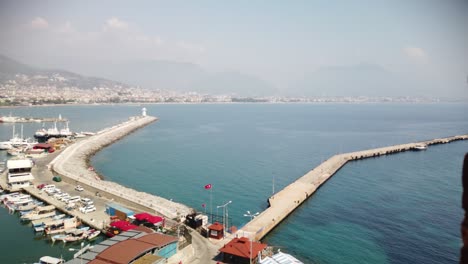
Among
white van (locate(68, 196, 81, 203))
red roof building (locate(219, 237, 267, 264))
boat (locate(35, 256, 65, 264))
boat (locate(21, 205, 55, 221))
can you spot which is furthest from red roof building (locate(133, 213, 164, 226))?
white van (locate(68, 196, 81, 203))

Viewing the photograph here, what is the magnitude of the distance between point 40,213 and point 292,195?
2855cm

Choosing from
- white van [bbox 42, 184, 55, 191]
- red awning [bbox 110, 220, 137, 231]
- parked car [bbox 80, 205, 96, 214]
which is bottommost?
parked car [bbox 80, 205, 96, 214]

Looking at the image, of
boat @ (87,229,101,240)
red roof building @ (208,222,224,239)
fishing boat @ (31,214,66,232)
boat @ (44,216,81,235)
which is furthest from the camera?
fishing boat @ (31,214,66,232)

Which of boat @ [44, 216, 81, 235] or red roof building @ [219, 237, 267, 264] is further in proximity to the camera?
boat @ [44, 216, 81, 235]

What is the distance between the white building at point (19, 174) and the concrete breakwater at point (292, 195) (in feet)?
94.5

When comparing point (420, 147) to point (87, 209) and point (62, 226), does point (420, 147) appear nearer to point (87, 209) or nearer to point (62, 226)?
point (87, 209)

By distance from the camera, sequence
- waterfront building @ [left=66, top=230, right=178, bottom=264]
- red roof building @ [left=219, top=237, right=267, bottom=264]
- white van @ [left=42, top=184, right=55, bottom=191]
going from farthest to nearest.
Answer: white van @ [left=42, top=184, right=55, bottom=191], red roof building @ [left=219, top=237, right=267, bottom=264], waterfront building @ [left=66, top=230, right=178, bottom=264]

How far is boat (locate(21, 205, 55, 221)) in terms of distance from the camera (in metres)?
32.8

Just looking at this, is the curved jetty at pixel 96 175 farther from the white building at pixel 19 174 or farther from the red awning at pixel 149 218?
the white building at pixel 19 174

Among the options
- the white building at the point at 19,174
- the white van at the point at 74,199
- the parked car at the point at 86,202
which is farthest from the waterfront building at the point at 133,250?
the white building at the point at 19,174

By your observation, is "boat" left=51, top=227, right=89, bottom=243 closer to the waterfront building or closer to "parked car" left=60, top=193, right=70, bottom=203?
the waterfront building

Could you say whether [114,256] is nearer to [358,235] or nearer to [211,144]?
[358,235]

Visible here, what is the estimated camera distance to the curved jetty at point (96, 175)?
116ft

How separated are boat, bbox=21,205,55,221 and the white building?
8.60m
